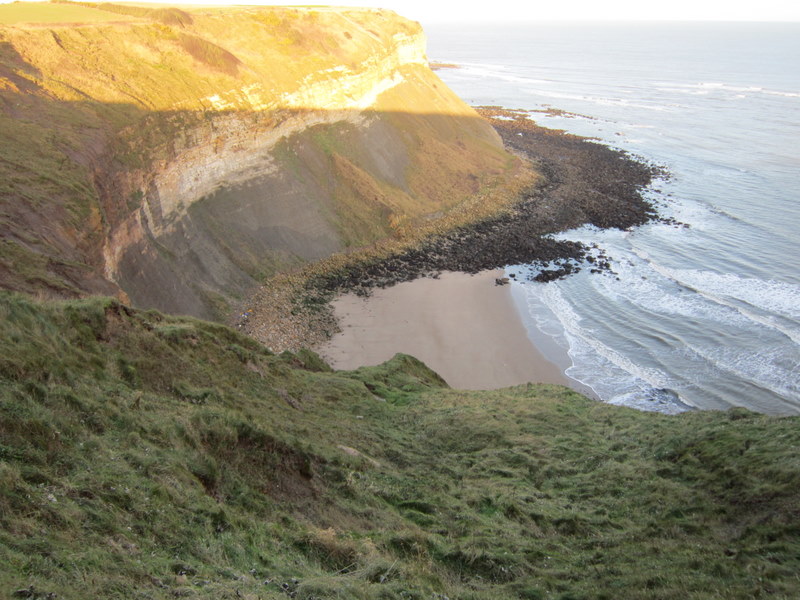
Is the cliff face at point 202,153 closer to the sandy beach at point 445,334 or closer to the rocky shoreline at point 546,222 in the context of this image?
the rocky shoreline at point 546,222

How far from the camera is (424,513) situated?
504 inches

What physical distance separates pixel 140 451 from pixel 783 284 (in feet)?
126

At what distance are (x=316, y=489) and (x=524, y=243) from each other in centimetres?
3270

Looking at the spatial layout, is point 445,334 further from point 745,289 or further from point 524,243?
point 745,289

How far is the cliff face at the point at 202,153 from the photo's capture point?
847 inches

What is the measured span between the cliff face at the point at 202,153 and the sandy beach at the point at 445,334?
19.0 ft

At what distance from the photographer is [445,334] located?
30812 mm

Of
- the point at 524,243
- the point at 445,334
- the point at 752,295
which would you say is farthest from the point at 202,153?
the point at 752,295

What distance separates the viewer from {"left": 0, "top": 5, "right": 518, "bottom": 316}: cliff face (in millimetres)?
21516

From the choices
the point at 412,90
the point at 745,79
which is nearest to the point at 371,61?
the point at 412,90

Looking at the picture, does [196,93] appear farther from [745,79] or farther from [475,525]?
[745,79]

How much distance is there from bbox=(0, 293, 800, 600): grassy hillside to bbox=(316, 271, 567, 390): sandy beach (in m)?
9.30

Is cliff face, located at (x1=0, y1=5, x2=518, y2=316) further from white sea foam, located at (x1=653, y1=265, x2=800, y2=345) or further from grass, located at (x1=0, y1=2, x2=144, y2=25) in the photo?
white sea foam, located at (x1=653, y1=265, x2=800, y2=345)

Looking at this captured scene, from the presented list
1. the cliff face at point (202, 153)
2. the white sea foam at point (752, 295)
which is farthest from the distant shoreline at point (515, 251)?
the white sea foam at point (752, 295)
